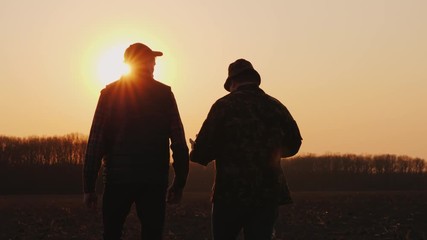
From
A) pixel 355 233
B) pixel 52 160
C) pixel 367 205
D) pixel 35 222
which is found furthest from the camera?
pixel 52 160

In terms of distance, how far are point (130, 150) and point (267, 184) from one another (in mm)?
1169

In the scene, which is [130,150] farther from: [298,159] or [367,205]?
[298,159]

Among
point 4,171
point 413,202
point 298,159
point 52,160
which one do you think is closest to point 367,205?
point 413,202

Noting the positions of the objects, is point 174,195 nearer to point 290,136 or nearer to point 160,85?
point 160,85

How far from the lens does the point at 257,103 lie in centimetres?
540

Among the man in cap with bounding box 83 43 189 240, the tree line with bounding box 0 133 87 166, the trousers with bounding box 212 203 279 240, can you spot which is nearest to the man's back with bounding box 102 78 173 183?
the man in cap with bounding box 83 43 189 240

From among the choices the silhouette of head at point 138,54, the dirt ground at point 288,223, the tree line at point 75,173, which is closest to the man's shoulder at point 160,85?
the silhouette of head at point 138,54

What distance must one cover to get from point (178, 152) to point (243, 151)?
2.00 feet

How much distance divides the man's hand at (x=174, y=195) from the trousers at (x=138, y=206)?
0.84 ft

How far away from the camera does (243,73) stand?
18.1 ft

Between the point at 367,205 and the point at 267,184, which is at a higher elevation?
the point at 267,184

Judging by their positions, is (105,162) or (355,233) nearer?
(105,162)

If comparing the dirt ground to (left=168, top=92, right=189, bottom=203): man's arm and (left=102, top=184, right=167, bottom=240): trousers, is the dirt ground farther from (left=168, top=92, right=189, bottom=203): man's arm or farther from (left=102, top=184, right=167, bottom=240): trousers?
(left=102, top=184, right=167, bottom=240): trousers

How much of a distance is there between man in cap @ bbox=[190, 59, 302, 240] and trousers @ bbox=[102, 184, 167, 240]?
0.46m
